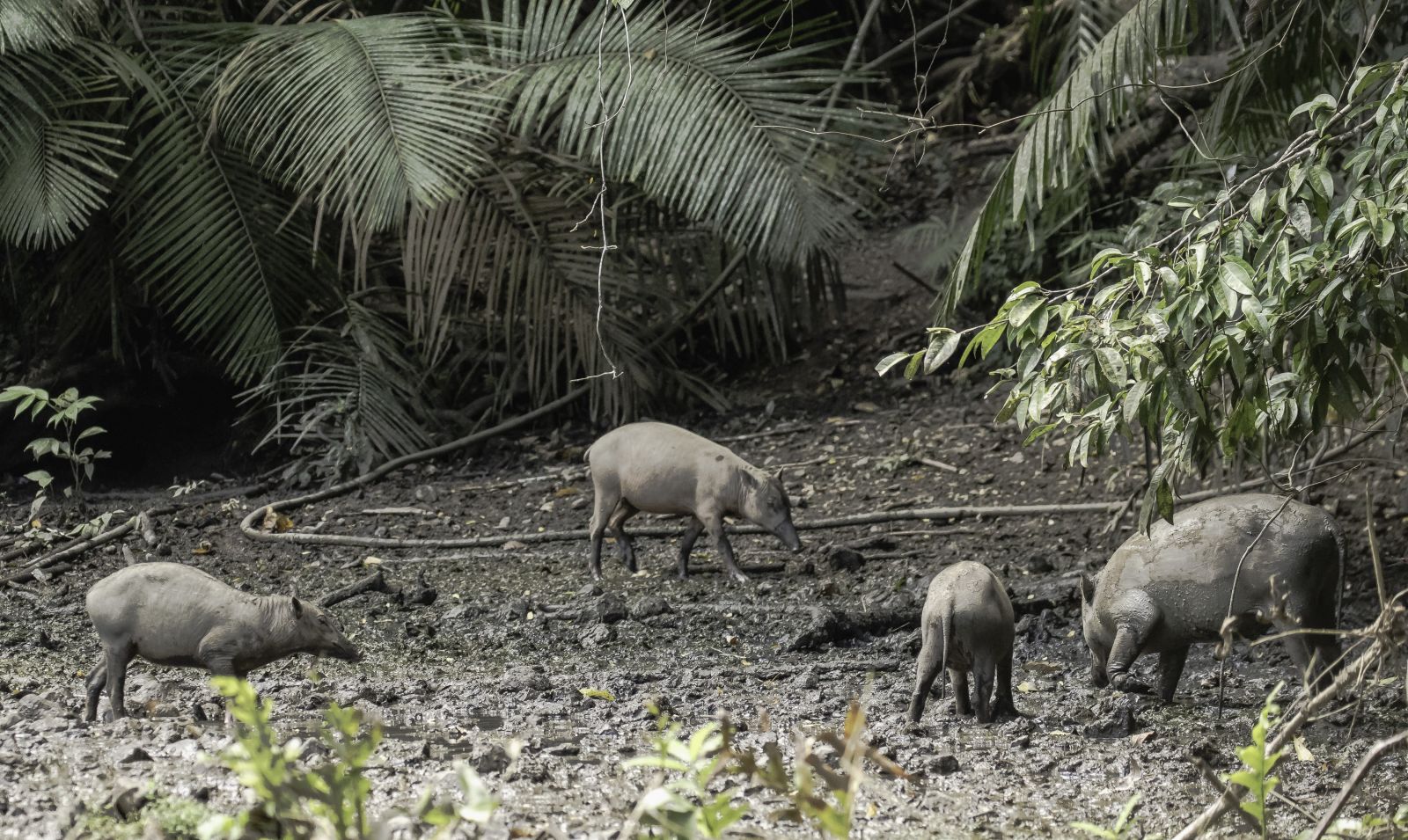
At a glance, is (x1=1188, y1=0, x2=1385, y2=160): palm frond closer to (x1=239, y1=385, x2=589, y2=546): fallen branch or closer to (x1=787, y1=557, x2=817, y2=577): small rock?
(x1=787, y1=557, x2=817, y2=577): small rock

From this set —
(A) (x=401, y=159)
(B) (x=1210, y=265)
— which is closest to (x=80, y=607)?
(A) (x=401, y=159)

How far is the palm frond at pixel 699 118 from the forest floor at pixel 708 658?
54.4 inches

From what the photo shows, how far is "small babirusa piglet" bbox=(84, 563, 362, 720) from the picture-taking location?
4.70 m

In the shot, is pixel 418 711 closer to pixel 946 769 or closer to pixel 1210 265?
pixel 946 769

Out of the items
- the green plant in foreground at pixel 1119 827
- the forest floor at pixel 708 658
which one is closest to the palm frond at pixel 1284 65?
the forest floor at pixel 708 658

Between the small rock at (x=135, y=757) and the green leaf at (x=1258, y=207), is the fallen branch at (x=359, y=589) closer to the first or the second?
the small rock at (x=135, y=757)

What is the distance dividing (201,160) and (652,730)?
18.0ft

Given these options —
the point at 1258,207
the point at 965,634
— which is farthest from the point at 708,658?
the point at 1258,207

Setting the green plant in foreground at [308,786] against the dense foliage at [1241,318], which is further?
the dense foliage at [1241,318]

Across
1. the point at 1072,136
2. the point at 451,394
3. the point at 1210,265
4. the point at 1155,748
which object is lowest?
the point at 1155,748

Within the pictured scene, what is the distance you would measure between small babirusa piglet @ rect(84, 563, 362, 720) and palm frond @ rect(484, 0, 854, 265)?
3.85 meters

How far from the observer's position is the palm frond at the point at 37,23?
26.4 ft

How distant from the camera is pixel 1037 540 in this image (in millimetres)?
6945

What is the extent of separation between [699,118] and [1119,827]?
6001mm
